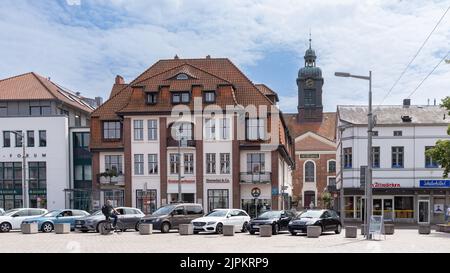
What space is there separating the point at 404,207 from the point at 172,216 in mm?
23726

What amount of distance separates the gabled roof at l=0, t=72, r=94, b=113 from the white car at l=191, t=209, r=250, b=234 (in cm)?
3011

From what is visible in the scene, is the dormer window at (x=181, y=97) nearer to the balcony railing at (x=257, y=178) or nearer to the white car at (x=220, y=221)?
the balcony railing at (x=257, y=178)

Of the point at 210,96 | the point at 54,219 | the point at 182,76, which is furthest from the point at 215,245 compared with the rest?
the point at 182,76

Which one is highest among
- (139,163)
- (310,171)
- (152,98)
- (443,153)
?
(152,98)

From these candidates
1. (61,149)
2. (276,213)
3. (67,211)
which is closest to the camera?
(276,213)

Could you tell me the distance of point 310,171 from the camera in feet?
301

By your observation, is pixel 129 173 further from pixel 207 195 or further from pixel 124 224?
pixel 124 224

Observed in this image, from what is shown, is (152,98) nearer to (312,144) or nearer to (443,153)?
(443,153)

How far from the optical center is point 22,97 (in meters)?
56.2

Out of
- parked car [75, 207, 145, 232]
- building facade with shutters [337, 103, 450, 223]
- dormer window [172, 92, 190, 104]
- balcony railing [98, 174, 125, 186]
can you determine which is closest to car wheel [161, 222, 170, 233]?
parked car [75, 207, 145, 232]

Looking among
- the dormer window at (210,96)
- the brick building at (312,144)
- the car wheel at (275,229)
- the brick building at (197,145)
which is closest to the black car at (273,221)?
the car wheel at (275,229)

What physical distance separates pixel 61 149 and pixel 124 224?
83.3 ft
